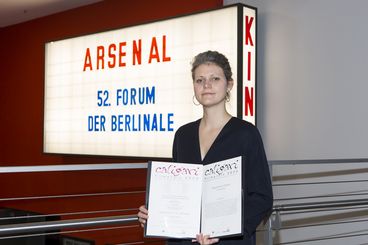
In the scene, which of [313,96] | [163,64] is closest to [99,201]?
[163,64]

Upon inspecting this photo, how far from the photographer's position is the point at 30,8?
685 centimetres

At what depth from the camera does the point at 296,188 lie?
433cm

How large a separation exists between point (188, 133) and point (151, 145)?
10.7ft

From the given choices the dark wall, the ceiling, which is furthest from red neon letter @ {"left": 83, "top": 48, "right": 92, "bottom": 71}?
the ceiling

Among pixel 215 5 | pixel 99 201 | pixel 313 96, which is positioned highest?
pixel 215 5

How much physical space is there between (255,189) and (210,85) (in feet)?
1.18

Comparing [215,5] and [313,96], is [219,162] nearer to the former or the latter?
[313,96]

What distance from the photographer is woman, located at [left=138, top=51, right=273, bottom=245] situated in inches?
69.4

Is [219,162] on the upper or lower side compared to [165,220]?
upper

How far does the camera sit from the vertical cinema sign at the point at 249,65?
14.3 feet

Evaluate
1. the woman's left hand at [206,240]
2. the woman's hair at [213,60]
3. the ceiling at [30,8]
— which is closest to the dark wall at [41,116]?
the ceiling at [30,8]

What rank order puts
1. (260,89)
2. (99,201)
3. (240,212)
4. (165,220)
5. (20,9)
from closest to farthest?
1. (240,212)
2. (165,220)
3. (260,89)
4. (99,201)
5. (20,9)

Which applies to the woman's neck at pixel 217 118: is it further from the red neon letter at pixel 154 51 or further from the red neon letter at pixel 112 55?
the red neon letter at pixel 112 55

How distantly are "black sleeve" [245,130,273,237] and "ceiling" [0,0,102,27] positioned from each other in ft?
16.7
